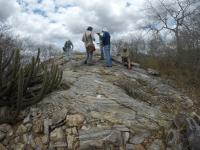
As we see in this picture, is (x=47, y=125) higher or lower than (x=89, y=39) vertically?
lower

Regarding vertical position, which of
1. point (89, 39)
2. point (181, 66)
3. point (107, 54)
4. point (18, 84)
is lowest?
point (181, 66)

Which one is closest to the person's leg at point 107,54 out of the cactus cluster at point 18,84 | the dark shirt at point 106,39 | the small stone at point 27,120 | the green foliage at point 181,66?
the dark shirt at point 106,39

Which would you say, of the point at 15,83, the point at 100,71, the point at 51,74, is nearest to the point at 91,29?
the point at 100,71

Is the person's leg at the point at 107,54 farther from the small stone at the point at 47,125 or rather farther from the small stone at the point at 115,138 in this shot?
the small stone at the point at 115,138

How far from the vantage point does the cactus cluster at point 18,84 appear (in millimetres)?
7211

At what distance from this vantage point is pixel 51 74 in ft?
26.9

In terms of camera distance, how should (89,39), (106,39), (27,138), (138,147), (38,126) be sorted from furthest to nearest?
(89,39)
(106,39)
(38,126)
(27,138)
(138,147)

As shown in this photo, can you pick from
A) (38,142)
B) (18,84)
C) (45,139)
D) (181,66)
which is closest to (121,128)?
(45,139)

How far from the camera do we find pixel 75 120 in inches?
273

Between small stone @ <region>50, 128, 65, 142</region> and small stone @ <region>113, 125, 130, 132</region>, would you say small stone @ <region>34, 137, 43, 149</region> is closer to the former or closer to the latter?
small stone @ <region>50, 128, 65, 142</region>

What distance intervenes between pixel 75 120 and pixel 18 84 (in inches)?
60.8

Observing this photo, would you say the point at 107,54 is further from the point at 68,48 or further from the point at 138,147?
the point at 138,147

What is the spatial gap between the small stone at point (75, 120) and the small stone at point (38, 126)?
0.60 metres

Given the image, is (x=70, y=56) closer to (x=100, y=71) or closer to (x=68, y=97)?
(x=100, y=71)
